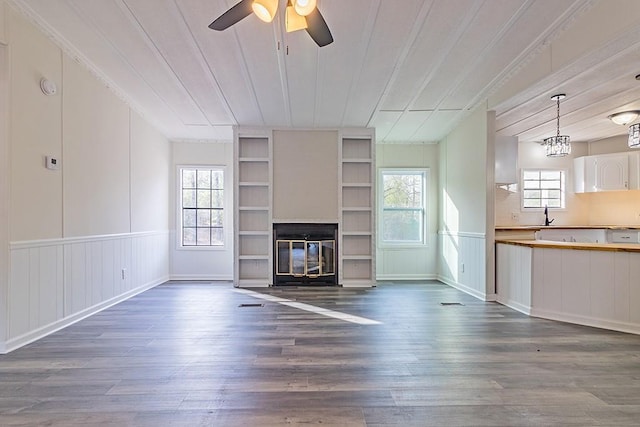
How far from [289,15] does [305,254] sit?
4.03 m

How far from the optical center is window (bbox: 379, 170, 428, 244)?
6.61 meters

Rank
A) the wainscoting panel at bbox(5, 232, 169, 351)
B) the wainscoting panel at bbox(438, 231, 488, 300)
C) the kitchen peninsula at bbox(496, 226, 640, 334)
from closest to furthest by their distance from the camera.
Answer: the wainscoting panel at bbox(5, 232, 169, 351) < the kitchen peninsula at bbox(496, 226, 640, 334) < the wainscoting panel at bbox(438, 231, 488, 300)

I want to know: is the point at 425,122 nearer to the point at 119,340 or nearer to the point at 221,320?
the point at 221,320

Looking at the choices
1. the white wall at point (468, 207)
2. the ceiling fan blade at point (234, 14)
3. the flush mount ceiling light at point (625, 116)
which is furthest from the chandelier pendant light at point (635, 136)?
the ceiling fan blade at point (234, 14)

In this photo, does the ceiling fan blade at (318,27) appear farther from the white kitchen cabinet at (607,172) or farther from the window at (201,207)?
the white kitchen cabinet at (607,172)

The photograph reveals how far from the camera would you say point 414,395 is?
Result: 216 cm

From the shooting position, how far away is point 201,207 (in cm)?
664

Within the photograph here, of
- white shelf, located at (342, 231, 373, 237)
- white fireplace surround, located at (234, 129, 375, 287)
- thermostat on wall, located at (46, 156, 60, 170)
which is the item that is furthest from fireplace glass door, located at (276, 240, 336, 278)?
thermostat on wall, located at (46, 156, 60, 170)

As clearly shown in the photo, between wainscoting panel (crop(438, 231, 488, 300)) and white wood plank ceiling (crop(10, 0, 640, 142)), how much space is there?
185 centimetres

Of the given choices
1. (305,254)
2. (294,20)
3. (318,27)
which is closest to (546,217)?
(305,254)

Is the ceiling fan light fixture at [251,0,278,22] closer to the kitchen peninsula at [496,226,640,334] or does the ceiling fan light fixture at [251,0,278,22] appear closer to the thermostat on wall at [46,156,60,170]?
the thermostat on wall at [46,156,60,170]

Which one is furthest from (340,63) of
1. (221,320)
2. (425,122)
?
(221,320)

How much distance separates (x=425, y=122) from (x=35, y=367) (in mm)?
5502

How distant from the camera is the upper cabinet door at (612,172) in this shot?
5770mm
